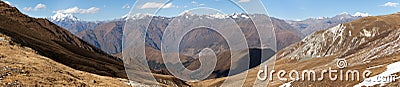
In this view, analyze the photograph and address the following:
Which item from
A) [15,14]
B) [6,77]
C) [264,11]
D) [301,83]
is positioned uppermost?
[15,14]

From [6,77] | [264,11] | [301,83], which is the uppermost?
[264,11]

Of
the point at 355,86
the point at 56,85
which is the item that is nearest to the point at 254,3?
the point at 56,85

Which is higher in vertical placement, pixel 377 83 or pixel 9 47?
pixel 9 47

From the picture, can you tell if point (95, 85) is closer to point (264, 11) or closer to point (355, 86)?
point (264, 11)

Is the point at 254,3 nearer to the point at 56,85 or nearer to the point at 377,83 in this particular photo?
the point at 56,85

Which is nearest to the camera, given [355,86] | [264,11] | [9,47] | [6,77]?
[264,11]

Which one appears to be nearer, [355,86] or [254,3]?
[254,3]

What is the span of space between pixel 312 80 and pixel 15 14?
15643cm

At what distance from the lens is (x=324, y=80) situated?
289 feet

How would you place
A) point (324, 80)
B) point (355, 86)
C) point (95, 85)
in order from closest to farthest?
point (95, 85), point (355, 86), point (324, 80)

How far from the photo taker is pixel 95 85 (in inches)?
1686

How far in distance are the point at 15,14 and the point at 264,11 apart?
630ft

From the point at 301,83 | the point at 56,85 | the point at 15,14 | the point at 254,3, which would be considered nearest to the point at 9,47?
the point at 56,85

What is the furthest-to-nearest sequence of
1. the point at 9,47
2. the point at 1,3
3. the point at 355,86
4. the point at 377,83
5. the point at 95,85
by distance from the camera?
1. the point at 1,3
2. the point at 355,86
3. the point at 377,83
4. the point at 9,47
5. the point at 95,85
